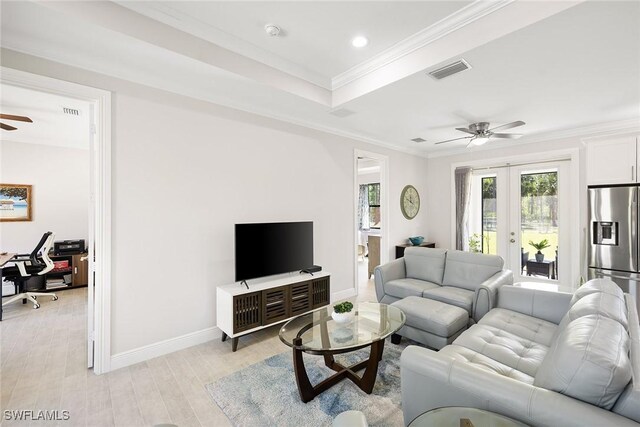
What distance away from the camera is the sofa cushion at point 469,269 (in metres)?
3.40

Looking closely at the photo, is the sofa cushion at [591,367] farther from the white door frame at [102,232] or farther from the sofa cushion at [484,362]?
the white door frame at [102,232]

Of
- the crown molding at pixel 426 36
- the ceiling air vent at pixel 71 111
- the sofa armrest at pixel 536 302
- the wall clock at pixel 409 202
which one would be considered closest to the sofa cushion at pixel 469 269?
the sofa armrest at pixel 536 302

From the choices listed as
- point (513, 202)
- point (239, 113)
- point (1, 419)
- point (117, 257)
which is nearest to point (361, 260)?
point (513, 202)

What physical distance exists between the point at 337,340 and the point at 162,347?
1862 mm

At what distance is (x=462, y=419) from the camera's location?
122 centimetres

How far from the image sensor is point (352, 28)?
234cm

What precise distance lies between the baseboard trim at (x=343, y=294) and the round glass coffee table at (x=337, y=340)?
174 centimetres

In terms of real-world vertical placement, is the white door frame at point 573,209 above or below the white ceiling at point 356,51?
below

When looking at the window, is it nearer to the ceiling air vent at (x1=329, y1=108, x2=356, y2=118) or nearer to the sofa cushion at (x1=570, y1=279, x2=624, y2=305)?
the ceiling air vent at (x1=329, y1=108, x2=356, y2=118)

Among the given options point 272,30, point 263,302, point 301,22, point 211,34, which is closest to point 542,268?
point 263,302

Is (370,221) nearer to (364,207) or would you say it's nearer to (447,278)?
(364,207)

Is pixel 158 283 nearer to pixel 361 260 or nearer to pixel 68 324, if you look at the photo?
pixel 68 324

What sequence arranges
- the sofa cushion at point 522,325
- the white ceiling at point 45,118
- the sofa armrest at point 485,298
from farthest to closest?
the white ceiling at point 45,118 → the sofa armrest at point 485,298 → the sofa cushion at point 522,325

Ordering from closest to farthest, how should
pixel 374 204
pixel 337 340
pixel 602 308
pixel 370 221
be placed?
pixel 602 308 → pixel 337 340 → pixel 374 204 → pixel 370 221
